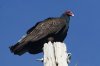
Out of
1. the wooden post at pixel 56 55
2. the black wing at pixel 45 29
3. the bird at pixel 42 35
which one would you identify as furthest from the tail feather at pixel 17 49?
the wooden post at pixel 56 55

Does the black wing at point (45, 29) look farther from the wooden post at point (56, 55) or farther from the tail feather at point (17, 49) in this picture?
the wooden post at point (56, 55)

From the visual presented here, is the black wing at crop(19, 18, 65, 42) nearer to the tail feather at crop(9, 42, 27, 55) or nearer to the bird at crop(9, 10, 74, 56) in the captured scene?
the bird at crop(9, 10, 74, 56)

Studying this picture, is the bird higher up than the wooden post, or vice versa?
the bird

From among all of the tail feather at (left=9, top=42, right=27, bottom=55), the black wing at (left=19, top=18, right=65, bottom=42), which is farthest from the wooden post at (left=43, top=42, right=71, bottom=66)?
the black wing at (left=19, top=18, right=65, bottom=42)

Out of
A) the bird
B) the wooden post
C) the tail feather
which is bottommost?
the wooden post

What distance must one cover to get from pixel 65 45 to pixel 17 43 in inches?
53.5

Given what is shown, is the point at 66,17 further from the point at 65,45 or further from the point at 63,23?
the point at 65,45

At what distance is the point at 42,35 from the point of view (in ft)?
23.8

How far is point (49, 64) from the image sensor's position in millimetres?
5164

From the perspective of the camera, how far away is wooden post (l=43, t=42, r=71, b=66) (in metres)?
5.20

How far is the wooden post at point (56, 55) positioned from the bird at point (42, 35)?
1096 millimetres

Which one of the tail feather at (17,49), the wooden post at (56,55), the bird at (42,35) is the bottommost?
the wooden post at (56,55)

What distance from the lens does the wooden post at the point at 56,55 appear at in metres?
5.20

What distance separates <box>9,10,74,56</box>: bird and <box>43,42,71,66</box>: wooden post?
1.10 meters
